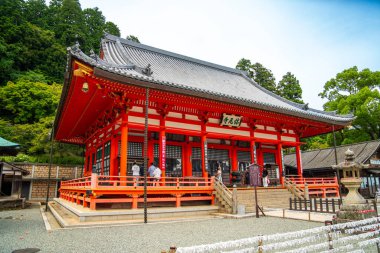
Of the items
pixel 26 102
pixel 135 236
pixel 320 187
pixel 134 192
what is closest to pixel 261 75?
pixel 320 187

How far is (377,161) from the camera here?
23.2 m

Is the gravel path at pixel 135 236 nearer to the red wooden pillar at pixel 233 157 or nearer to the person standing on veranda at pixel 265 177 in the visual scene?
the person standing on veranda at pixel 265 177

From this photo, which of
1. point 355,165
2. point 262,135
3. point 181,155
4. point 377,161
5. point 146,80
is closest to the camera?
point 355,165

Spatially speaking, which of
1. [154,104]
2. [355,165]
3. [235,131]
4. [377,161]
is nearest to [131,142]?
[154,104]

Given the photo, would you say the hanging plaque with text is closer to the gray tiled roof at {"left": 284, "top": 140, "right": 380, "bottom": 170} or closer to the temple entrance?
the temple entrance

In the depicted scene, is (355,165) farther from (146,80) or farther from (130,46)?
(130,46)

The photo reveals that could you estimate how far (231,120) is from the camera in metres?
15.7

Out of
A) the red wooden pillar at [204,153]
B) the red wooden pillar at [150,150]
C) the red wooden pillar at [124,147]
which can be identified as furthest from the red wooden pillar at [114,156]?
the red wooden pillar at [204,153]

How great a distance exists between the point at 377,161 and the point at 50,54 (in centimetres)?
4546

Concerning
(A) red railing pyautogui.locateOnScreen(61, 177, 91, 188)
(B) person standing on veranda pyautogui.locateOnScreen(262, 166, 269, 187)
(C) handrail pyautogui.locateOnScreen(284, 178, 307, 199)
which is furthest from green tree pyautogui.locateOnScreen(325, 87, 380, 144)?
(A) red railing pyautogui.locateOnScreen(61, 177, 91, 188)

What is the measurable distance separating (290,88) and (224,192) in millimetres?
35998

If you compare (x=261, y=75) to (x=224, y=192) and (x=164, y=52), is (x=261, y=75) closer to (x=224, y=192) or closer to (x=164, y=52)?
(x=164, y=52)

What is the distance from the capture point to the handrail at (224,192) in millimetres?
11509

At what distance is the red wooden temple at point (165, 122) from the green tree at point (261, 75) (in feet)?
73.3
